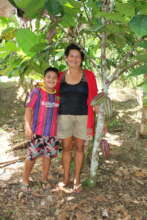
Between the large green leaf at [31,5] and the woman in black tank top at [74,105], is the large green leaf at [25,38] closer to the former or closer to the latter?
the large green leaf at [31,5]

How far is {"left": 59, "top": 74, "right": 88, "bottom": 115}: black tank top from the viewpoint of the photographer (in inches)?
104

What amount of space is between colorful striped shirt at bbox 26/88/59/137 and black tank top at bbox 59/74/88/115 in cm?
9

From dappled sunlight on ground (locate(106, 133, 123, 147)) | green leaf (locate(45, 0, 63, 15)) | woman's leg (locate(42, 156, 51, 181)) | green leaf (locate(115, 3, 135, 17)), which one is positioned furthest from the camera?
dappled sunlight on ground (locate(106, 133, 123, 147))

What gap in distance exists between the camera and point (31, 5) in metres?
1.57

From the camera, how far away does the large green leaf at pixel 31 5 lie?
59.1 inches

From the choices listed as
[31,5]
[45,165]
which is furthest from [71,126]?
[31,5]

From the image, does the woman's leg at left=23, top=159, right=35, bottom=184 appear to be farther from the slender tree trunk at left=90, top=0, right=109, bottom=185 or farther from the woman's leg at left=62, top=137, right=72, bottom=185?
the slender tree trunk at left=90, top=0, right=109, bottom=185

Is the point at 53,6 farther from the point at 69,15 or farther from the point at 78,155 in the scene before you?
the point at 78,155

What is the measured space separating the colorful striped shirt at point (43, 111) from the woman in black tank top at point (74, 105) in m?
0.06

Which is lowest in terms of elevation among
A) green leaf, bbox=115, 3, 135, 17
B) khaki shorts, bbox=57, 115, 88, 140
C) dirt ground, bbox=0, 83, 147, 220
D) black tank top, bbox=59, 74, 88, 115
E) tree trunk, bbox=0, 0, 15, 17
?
dirt ground, bbox=0, 83, 147, 220

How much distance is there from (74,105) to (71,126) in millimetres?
214

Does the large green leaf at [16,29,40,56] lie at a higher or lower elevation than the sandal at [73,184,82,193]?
higher


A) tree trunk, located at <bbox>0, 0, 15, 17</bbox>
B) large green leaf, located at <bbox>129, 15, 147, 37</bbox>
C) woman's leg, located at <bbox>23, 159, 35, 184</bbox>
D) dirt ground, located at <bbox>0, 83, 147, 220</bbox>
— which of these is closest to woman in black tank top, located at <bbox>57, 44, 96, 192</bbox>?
dirt ground, located at <bbox>0, 83, 147, 220</bbox>

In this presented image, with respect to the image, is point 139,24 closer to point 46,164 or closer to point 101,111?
point 101,111
